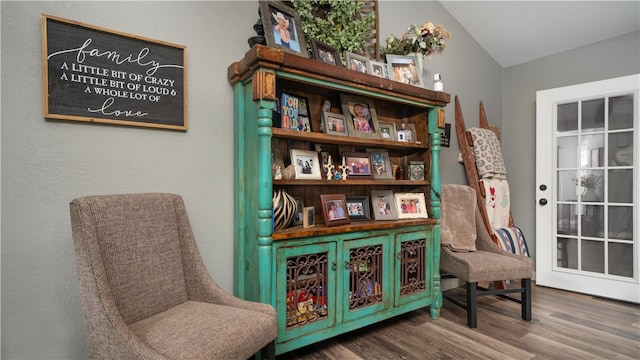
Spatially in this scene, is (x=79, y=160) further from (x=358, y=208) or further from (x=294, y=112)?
(x=358, y=208)

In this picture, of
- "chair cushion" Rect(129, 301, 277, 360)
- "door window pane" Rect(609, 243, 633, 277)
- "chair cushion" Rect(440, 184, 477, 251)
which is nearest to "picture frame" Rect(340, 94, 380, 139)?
"chair cushion" Rect(440, 184, 477, 251)

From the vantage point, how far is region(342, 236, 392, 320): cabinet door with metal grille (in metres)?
2.07

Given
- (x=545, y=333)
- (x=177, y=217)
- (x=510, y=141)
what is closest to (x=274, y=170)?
(x=177, y=217)

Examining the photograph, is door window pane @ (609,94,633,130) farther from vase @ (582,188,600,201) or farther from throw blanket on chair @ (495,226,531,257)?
throw blanket on chair @ (495,226,531,257)

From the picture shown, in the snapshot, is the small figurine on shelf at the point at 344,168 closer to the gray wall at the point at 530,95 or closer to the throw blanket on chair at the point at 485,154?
the throw blanket on chair at the point at 485,154

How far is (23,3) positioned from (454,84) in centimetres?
332

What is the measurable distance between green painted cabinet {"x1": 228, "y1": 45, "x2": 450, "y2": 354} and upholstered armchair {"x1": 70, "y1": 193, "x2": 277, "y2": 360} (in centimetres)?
32

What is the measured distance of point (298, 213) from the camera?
2.07m

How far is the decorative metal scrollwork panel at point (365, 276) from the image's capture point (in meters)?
2.10

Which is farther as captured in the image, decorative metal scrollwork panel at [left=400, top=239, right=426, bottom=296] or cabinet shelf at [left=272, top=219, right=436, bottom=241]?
decorative metal scrollwork panel at [left=400, top=239, right=426, bottom=296]

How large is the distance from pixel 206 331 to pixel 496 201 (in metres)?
3.15

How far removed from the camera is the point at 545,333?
2.28 m

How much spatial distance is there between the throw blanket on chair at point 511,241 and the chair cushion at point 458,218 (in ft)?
1.93

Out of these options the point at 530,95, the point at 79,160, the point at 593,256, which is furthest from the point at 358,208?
the point at 530,95
